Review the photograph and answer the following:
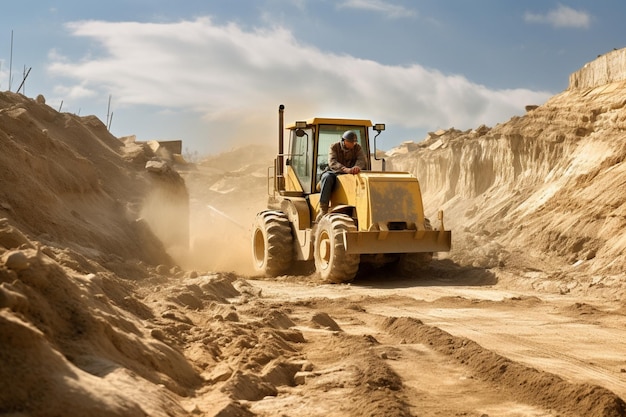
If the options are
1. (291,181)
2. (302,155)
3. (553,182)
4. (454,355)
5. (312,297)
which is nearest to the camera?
(454,355)

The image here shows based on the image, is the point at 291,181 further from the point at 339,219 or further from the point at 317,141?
the point at 339,219

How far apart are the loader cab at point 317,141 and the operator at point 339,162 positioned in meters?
0.47

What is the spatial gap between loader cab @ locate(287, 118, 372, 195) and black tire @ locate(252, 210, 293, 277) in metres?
0.82

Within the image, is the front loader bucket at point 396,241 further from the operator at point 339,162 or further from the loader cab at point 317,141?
the loader cab at point 317,141

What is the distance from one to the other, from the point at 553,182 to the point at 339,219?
700cm

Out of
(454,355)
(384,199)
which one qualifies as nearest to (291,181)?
(384,199)

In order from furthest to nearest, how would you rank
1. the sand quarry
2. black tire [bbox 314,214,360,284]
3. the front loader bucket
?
black tire [bbox 314,214,360,284]
the front loader bucket
the sand quarry

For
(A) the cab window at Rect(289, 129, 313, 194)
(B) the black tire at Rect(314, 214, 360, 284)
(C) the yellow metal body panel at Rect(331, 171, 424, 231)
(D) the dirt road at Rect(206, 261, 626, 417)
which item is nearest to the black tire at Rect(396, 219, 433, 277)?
(C) the yellow metal body panel at Rect(331, 171, 424, 231)

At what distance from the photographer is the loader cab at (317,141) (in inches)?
590

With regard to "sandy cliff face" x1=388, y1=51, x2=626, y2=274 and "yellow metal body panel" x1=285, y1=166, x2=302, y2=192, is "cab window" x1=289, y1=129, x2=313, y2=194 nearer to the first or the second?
"yellow metal body panel" x1=285, y1=166, x2=302, y2=192

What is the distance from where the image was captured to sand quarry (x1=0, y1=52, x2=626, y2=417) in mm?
4797

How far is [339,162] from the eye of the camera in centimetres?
1449

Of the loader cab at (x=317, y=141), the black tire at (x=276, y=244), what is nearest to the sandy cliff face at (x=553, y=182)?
the loader cab at (x=317, y=141)

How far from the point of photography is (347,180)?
1420 cm
